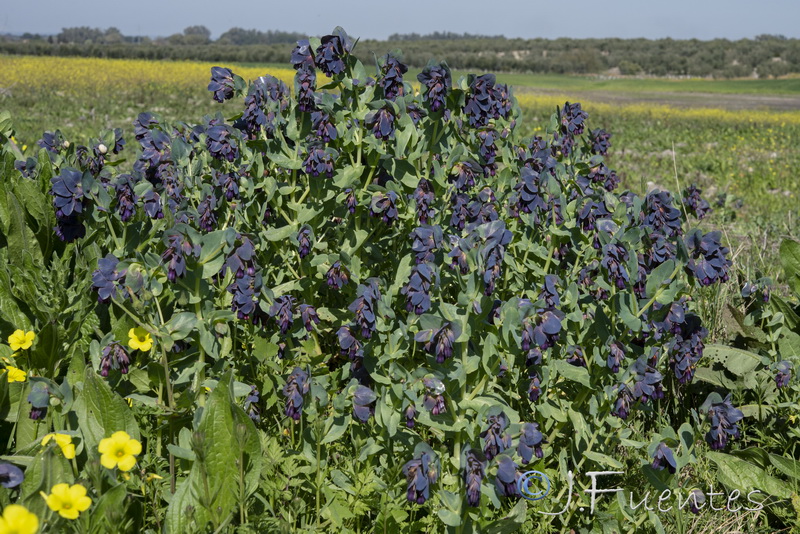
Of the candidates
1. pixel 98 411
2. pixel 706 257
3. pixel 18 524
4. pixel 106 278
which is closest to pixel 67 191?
pixel 106 278

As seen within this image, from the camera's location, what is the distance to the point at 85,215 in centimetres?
258

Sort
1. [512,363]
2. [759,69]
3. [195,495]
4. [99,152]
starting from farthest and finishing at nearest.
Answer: [759,69]
[99,152]
[512,363]
[195,495]

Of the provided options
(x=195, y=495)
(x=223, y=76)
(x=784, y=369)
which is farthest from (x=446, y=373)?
(x=223, y=76)

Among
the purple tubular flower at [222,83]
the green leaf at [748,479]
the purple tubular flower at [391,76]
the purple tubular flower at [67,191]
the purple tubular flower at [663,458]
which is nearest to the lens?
the purple tubular flower at [663,458]

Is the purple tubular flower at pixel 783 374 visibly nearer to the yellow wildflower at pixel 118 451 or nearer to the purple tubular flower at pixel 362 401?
the purple tubular flower at pixel 362 401

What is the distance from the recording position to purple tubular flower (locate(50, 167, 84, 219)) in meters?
2.33

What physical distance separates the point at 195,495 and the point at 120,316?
34.5 inches

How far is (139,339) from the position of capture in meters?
2.26

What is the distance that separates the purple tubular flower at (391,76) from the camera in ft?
8.88

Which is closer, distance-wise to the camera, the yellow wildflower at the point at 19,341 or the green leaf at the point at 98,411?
the green leaf at the point at 98,411

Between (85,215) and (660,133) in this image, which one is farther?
(660,133)

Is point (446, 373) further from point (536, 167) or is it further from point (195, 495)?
point (536, 167)

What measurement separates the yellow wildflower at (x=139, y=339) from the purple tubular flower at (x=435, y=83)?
52.2 inches

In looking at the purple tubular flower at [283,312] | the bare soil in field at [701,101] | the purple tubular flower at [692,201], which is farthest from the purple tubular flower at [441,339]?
the bare soil in field at [701,101]
